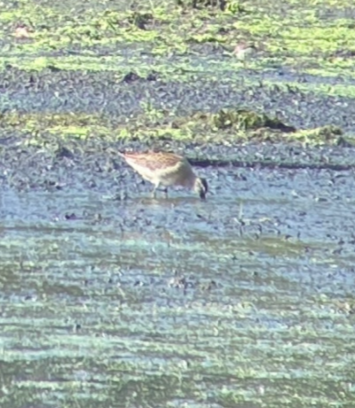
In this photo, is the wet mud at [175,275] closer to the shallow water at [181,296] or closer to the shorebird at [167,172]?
the shallow water at [181,296]

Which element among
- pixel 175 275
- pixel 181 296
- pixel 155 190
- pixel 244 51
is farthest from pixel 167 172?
pixel 244 51

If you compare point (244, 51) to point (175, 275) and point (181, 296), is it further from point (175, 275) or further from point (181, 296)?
point (181, 296)

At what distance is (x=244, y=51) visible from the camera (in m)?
19.0

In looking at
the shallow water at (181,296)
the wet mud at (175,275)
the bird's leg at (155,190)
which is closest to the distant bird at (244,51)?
the wet mud at (175,275)

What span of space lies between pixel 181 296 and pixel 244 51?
34.9ft

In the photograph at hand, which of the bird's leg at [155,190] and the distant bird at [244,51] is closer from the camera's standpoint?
the bird's leg at [155,190]

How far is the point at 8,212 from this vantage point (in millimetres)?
10516

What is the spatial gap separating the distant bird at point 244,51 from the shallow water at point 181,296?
693 cm

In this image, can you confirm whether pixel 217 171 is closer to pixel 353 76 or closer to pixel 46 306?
pixel 46 306

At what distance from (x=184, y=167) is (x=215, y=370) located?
13.6ft

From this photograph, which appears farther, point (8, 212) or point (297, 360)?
point (8, 212)

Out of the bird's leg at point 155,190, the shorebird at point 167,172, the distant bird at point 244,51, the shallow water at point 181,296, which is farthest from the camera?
the distant bird at point 244,51

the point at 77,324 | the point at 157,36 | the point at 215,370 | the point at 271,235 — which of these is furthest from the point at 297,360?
the point at 157,36

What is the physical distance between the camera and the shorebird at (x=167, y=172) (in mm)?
11188
